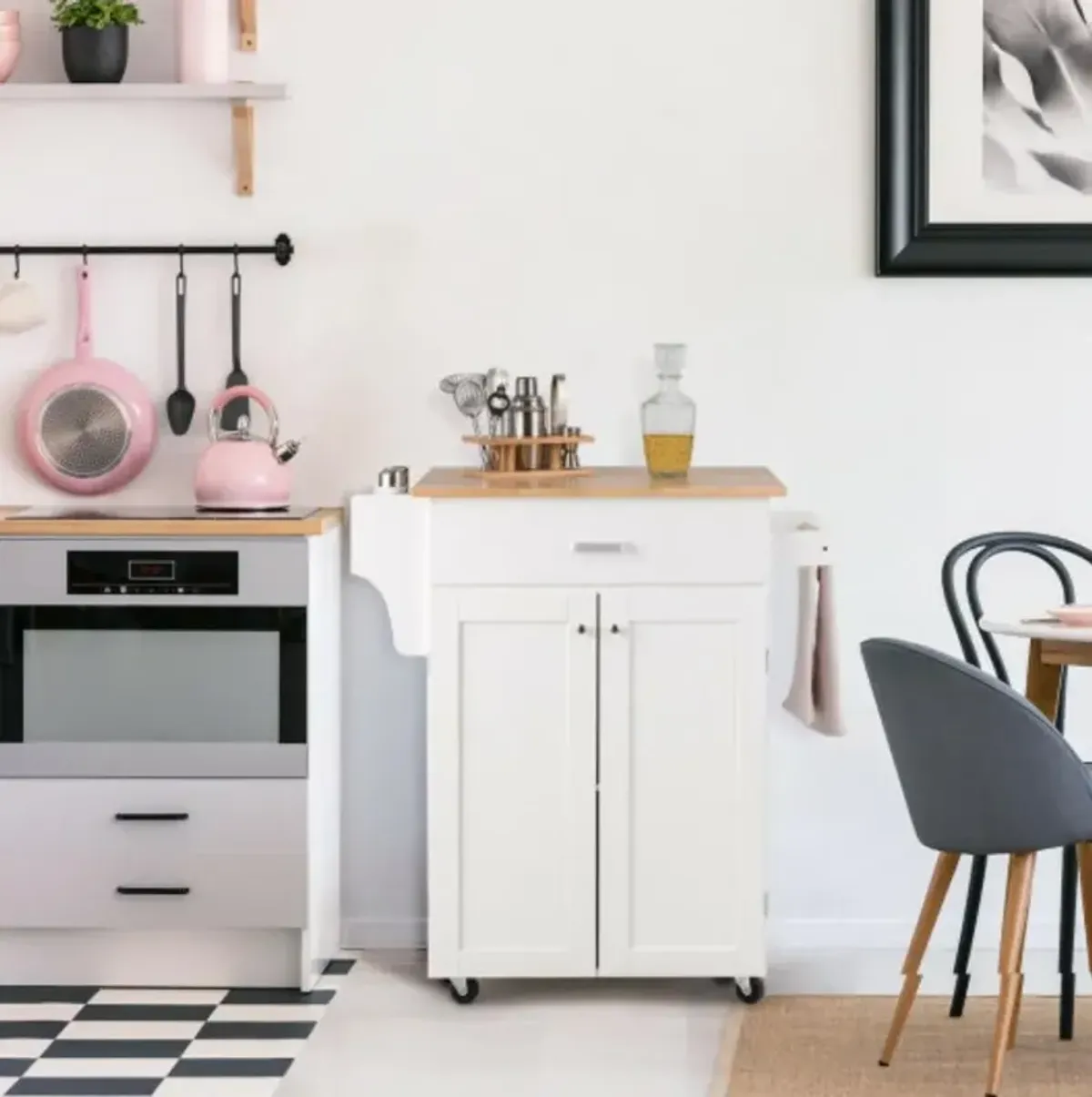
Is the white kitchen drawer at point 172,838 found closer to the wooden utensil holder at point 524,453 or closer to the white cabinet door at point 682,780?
the white cabinet door at point 682,780

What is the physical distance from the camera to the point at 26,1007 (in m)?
3.55

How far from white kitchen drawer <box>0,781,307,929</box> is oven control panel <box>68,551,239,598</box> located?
1.15 feet

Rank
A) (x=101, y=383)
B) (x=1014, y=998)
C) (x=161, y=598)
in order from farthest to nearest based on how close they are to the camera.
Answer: (x=101, y=383), (x=161, y=598), (x=1014, y=998)

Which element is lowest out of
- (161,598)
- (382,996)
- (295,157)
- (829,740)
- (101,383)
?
(382,996)

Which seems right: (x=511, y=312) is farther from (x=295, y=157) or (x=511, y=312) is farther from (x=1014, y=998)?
(x=1014, y=998)

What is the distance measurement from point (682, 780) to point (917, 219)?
46.8 inches

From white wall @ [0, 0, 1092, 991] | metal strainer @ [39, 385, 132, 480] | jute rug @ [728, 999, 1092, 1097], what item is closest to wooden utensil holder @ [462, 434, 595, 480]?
white wall @ [0, 0, 1092, 991]

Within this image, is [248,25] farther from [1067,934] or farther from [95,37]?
[1067,934]

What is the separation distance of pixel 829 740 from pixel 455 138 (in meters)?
1.40

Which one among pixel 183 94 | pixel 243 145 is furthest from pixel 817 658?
pixel 183 94

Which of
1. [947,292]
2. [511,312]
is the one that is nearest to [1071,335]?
[947,292]

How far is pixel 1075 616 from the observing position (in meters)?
3.11

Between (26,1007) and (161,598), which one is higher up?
(161,598)

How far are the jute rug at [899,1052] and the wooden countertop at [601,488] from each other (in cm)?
93
